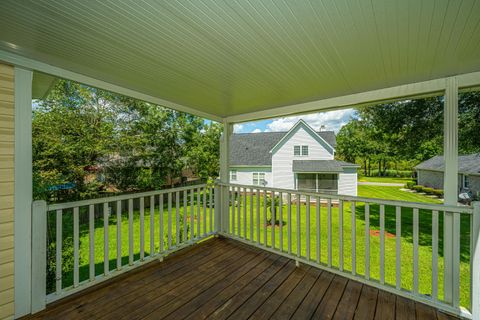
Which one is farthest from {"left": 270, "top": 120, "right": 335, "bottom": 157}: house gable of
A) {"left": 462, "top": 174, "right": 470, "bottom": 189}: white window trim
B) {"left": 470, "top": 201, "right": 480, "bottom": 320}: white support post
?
{"left": 470, "top": 201, "right": 480, "bottom": 320}: white support post

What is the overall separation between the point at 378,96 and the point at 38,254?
12.9ft

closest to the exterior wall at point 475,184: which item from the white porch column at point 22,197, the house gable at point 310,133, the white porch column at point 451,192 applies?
the white porch column at point 451,192

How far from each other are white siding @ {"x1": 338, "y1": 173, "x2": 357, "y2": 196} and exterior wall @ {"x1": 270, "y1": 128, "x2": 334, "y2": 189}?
813 millimetres

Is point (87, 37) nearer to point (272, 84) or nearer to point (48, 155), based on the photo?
point (272, 84)

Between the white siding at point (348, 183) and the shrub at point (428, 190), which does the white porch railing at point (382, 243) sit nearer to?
the shrub at point (428, 190)

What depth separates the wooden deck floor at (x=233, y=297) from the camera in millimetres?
1889

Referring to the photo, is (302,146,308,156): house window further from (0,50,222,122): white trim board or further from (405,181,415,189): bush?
(0,50,222,122): white trim board

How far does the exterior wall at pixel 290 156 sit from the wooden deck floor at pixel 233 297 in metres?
4.40

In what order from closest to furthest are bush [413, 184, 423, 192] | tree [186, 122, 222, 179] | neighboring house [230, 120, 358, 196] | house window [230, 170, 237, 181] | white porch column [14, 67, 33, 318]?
white porch column [14, 67, 33, 318], bush [413, 184, 423, 192], neighboring house [230, 120, 358, 196], tree [186, 122, 222, 179], house window [230, 170, 237, 181]

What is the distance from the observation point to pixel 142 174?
7.21m

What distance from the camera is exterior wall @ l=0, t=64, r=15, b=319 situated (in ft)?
5.68

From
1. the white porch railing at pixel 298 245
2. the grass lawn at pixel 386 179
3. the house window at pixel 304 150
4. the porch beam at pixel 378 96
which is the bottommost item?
the white porch railing at pixel 298 245

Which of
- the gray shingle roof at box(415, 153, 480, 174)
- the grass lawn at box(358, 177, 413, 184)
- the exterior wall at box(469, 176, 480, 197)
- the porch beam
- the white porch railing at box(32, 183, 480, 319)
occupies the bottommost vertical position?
the white porch railing at box(32, 183, 480, 319)

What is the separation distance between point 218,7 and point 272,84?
127 cm
